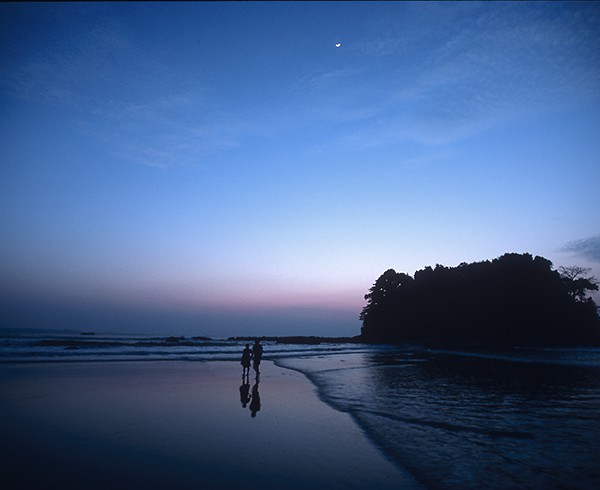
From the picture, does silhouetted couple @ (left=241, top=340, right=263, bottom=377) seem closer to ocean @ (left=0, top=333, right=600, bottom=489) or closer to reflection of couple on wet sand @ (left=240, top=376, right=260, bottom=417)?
reflection of couple on wet sand @ (left=240, top=376, right=260, bottom=417)

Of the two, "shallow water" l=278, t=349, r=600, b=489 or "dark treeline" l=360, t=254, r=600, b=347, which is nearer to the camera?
"shallow water" l=278, t=349, r=600, b=489

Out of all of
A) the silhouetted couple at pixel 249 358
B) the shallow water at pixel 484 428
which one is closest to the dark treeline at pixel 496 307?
the shallow water at pixel 484 428

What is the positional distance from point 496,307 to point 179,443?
280ft

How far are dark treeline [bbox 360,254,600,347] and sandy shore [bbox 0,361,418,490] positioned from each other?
7730 centimetres

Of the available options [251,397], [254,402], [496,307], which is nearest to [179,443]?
[254,402]

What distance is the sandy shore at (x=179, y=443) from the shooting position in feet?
21.2

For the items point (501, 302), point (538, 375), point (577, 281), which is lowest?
point (538, 375)

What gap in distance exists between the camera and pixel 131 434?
9141 mm

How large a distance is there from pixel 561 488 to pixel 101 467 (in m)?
8.93

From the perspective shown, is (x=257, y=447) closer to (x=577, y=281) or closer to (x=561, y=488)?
(x=561, y=488)

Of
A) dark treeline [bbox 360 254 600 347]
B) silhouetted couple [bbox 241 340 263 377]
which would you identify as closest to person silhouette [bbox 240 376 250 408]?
silhouetted couple [bbox 241 340 263 377]

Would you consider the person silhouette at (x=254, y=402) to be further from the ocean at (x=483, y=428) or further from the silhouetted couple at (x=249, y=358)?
the ocean at (x=483, y=428)

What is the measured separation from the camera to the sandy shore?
254 inches

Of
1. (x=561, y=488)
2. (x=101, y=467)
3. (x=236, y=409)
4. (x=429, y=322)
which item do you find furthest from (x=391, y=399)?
(x=429, y=322)
